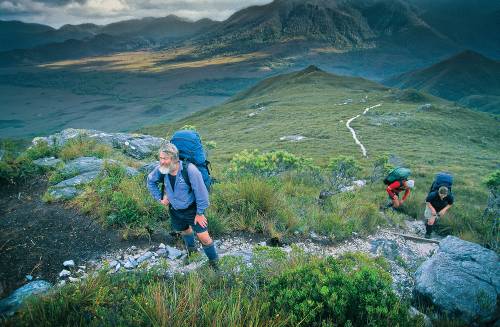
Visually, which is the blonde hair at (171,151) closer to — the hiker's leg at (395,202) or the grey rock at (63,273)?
the grey rock at (63,273)

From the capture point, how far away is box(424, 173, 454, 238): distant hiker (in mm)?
8445

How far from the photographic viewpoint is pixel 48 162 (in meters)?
9.60

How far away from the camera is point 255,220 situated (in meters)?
6.55

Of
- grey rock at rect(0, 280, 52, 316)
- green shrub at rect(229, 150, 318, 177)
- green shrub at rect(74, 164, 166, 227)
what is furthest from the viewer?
green shrub at rect(229, 150, 318, 177)

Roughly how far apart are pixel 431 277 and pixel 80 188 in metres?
7.26

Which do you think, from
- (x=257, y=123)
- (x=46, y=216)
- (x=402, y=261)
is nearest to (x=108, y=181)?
(x=46, y=216)

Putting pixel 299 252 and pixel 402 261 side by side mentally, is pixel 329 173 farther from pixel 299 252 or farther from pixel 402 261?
pixel 299 252

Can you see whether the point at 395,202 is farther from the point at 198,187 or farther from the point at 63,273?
the point at 63,273

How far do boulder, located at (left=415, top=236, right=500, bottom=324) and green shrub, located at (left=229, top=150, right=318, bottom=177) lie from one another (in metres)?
5.87

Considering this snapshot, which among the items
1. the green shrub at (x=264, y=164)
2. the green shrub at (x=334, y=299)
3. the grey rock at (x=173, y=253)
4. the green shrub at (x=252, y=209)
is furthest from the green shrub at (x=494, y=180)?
the grey rock at (x=173, y=253)

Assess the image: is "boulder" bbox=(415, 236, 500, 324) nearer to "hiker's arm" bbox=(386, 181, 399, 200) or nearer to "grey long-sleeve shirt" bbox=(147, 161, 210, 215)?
"grey long-sleeve shirt" bbox=(147, 161, 210, 215)

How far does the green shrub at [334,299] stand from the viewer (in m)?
3.13

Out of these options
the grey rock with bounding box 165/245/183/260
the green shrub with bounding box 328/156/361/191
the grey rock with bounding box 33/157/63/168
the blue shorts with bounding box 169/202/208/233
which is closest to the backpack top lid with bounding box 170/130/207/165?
the blue shorts with bounding box 169/202/208/233

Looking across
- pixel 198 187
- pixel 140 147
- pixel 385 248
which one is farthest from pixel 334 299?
pixel 140 147
